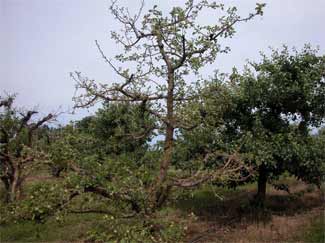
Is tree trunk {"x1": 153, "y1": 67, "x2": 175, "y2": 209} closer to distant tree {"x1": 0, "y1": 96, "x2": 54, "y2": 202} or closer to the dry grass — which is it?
the dry grass

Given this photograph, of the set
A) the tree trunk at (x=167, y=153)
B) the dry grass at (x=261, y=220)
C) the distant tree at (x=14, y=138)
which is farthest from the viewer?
the distant tree at (x=14, y=138)

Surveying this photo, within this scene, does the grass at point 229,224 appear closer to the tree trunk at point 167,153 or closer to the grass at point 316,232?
the grass at point 316,232

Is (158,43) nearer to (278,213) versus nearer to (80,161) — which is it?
(80,161)

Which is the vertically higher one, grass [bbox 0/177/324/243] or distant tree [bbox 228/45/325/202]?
distant tree [bbox 228/45/325/202]

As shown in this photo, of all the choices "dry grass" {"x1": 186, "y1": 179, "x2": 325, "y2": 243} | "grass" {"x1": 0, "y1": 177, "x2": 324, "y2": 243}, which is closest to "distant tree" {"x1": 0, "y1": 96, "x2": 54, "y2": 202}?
"grass" {"x1": 0, "y1": 177, "x2": 324, "y2": 243}

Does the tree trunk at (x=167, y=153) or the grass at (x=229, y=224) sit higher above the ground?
the tree trunk at (x=167, y=153)

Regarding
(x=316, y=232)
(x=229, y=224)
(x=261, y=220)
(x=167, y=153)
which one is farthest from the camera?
(x=229, y=224)

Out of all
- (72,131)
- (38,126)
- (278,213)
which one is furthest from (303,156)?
(38,126)

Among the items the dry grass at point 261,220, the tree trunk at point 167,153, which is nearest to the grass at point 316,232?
the dry grass at point 261,220

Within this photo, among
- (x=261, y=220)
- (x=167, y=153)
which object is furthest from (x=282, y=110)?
(x=167, y=153)

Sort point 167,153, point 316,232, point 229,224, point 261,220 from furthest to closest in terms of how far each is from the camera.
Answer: point 229,224
point 261,220
point 316,232
point 167,153

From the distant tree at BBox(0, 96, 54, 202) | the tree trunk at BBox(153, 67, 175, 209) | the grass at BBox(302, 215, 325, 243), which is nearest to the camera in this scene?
the tree trunk at BBox(153, 67, 175, 209)

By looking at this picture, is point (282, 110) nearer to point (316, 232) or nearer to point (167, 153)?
point (316, 232)

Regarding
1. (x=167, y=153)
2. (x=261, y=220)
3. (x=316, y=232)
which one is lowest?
(x=316, y=232)
